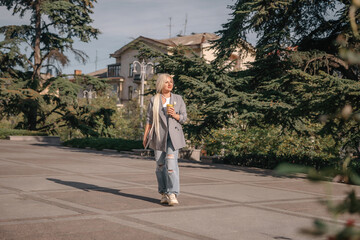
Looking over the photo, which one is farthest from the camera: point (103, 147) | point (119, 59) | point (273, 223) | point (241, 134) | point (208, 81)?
point (119, 59)

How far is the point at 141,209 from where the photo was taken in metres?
6.22

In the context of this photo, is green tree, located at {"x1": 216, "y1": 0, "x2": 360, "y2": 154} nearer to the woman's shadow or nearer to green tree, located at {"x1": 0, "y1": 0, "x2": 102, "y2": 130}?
the woman's shadow

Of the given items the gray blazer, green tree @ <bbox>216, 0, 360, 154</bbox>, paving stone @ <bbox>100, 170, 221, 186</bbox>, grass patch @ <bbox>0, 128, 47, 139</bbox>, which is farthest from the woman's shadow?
grass patch @ <bbox>0, 128, 47, 139</bbox>

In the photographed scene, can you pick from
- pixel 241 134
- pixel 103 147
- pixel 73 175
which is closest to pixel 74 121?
pixel 103 147

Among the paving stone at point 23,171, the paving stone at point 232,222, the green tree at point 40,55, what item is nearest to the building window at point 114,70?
the green tree at point 40,55

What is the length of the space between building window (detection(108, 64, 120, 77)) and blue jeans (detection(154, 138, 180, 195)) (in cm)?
6201

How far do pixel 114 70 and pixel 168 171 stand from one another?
62.9 meters

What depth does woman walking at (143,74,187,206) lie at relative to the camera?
21.5ft

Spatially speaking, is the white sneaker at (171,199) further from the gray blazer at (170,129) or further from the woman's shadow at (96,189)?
the gray blazer at (170,129)

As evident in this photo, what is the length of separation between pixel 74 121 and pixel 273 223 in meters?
27.1

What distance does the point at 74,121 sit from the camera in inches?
1230

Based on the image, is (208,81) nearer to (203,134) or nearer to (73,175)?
(203,134)

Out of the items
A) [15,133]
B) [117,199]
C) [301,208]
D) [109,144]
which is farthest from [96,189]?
[15,133]

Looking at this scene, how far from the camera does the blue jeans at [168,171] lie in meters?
6.52
